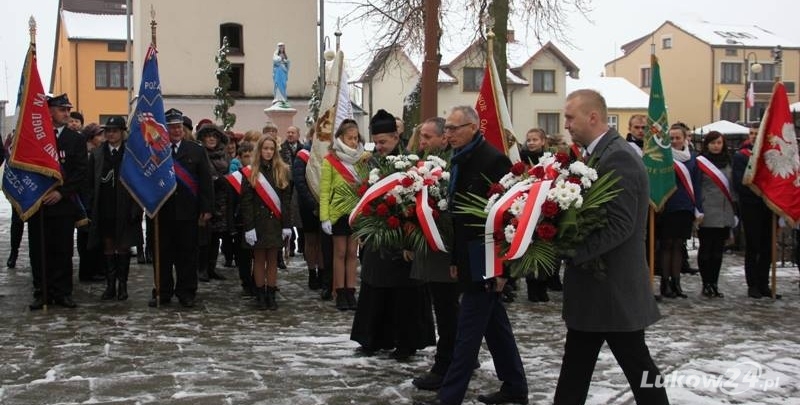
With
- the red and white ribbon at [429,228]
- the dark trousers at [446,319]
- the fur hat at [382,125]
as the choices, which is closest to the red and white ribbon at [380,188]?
the red and white ribbon at [429,228]

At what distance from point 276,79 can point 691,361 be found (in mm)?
28080

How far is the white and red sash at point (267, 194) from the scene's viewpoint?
10.3 metres

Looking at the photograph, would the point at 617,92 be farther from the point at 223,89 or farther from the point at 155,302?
the point at 155,302

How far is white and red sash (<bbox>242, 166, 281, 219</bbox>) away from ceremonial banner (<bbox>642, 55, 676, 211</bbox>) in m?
4.31

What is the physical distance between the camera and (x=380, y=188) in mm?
7117

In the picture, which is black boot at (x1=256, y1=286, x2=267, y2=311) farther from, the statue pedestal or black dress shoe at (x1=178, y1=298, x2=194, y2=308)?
the statue pedestal

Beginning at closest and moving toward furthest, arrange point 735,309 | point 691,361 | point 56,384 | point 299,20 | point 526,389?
point 526,389 → point 56,384 → point 691,361 → point 735,309 → point 299,20

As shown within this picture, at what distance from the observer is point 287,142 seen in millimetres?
13812

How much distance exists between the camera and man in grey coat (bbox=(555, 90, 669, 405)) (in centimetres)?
508

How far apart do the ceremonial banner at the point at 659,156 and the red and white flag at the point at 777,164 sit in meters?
1.21

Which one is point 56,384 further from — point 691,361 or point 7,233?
point 7,233

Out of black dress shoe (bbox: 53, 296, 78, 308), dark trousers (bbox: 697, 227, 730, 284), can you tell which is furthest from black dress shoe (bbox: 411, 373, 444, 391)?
dark trousers (bbox: 697, 227, 730, 284)

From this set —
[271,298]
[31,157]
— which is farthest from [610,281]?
[31,157]

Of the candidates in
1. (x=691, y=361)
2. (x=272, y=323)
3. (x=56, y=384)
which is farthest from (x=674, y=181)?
(x=56, y=384)
